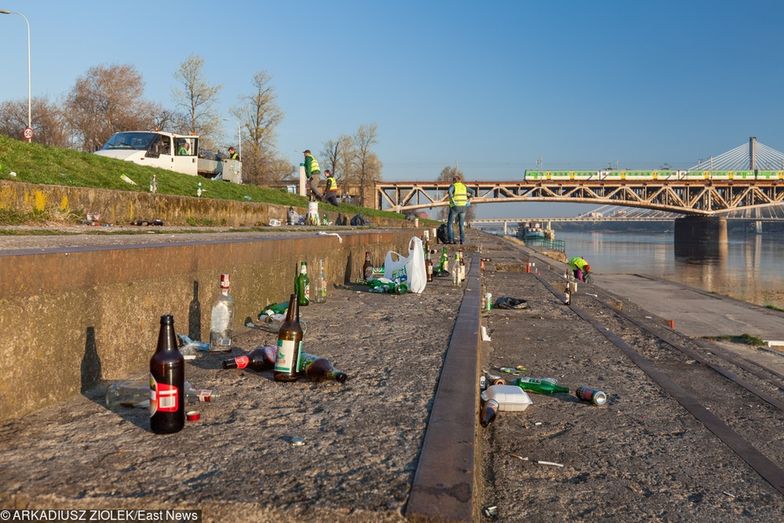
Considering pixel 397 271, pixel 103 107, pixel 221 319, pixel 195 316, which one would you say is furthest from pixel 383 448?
pixel 103 107

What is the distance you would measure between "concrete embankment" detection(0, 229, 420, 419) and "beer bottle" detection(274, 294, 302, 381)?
741mm

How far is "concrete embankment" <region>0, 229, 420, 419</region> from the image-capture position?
2615 mm

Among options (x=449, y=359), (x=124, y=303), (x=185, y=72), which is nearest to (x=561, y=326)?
(x=449, y=359)

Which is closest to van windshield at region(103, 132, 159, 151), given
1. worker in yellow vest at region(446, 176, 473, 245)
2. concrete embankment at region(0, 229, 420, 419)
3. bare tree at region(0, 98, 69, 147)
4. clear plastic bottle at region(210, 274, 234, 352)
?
worker in yellow vest at region(446, 176, 473, 245)

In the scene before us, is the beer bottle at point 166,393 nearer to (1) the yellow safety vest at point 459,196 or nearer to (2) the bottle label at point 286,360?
(2) the bottle label at point 286,360

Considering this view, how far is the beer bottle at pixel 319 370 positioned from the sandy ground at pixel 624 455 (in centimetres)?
84

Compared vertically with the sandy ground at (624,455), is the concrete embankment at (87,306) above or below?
above

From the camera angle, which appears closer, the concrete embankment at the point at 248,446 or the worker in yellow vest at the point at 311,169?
the concrete embankment at the point at 248,446

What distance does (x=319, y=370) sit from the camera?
3508 mm

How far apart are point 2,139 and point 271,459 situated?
10.4 m

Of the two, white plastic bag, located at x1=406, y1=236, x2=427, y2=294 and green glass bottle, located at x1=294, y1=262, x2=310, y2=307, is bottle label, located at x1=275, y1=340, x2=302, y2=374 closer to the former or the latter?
green glass bottle, located at x1=294, y1=262, x2=310, y2=307

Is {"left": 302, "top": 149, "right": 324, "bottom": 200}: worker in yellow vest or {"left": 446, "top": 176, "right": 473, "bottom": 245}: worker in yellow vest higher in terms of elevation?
{"left": 302, "top": 149, "right": 324, "bottom": 200}: worker in yellow vest

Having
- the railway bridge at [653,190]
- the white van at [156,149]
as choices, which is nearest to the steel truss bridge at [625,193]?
the railway bridge at [653,190]

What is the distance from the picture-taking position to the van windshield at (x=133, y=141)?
855 inches
